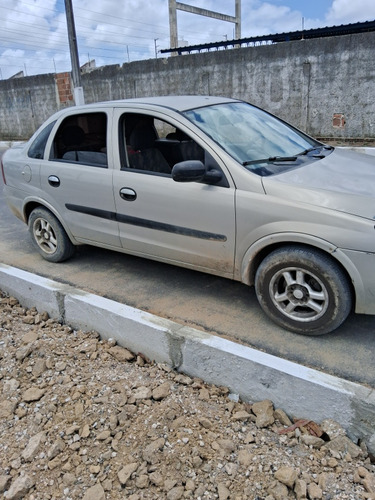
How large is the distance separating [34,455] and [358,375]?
6.62 ft

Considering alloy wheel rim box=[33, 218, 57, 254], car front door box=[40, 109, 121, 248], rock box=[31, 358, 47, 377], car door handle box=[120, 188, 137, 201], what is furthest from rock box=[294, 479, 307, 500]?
alloy wheel rim box=[33, 218, 57, 254]

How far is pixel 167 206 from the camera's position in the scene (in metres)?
3.56

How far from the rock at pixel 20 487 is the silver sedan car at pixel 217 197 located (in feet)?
6.28

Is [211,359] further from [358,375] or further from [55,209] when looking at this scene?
[55,209]

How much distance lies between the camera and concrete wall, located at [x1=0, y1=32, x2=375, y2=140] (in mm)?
10609

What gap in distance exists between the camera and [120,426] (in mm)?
2605

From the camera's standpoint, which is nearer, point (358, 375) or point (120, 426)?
point (120, 426)

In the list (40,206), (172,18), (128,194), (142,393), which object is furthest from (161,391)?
(172,18)

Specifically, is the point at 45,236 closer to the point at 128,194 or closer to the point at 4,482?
the point at 128,194

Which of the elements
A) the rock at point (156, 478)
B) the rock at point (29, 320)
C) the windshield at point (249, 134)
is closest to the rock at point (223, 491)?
the rock at point (156, 478)

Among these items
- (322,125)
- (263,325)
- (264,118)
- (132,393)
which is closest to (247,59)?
(322,125)

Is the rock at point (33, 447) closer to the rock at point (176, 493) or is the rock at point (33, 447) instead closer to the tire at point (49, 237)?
the rock at point (176, 493)

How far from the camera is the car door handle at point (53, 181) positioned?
170 inches

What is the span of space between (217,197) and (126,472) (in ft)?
6.35
